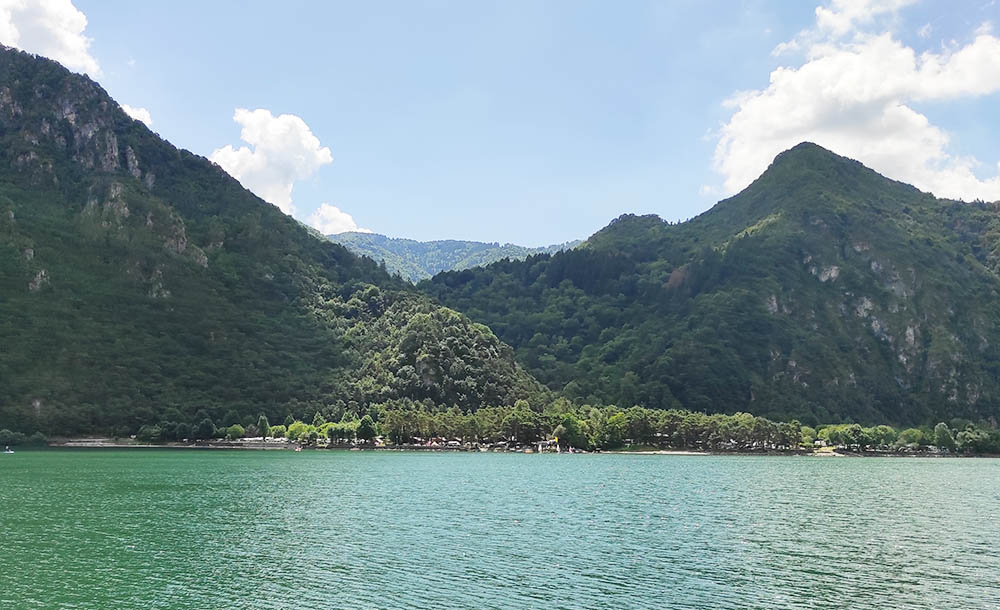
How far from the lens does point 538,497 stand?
346ft

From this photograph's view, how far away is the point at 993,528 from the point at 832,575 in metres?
36.4

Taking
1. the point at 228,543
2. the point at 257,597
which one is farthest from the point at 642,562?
the point at 228,543

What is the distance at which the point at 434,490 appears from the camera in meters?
113

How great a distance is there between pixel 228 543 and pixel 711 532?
147 feet

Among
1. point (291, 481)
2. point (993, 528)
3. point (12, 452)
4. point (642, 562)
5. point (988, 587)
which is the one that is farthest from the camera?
point (12, 452)

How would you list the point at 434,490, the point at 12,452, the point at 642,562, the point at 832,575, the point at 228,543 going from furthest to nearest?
the point at 12,452 → the point at 434,490 → the point at 228,543 → the point at 642,562 → the point at 832,575

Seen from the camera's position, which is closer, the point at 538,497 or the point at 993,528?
the point at 993,528

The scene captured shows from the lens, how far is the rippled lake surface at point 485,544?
5044cm

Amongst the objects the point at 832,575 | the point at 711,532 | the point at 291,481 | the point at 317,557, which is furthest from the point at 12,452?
the point at 832,575

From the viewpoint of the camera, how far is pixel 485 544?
68062 millimetres

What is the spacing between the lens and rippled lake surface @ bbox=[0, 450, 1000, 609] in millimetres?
50438

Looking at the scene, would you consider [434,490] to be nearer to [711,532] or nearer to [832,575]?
[711,532]

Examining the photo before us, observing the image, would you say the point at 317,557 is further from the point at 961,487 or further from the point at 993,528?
the point at 961,487

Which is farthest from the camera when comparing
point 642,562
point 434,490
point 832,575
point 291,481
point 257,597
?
point 291,481
